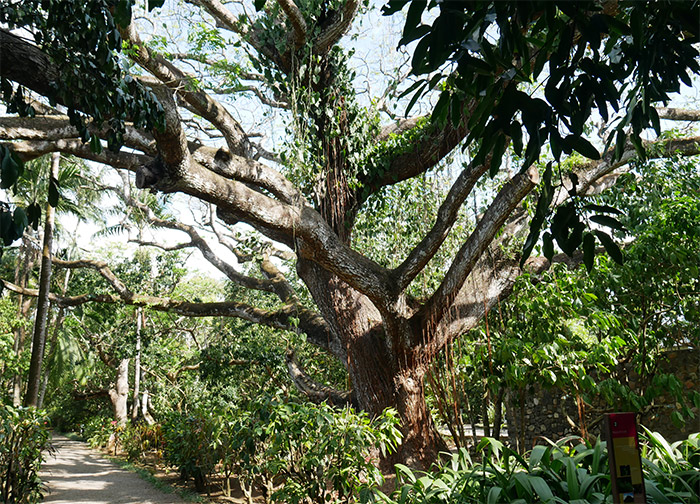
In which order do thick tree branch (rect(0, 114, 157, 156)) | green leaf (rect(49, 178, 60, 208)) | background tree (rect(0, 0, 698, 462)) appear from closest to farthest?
green leaf (rect(49, 178, 60, 208)) → background tree (rect(0, 0, 698, 462)) → thick tree branch (rect(0, 114, 157, 156))

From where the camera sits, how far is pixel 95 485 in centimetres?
870

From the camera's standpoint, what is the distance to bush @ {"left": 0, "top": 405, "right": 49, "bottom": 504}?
5305 millimetres

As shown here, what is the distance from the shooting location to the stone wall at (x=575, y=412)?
6024 mm

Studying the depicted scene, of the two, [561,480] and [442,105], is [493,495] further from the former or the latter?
[442,105]

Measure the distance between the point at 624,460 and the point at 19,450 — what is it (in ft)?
19.8

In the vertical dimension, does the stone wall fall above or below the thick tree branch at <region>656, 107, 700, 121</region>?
below

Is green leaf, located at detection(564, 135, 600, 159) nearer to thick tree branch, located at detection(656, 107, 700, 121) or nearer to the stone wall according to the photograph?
the stone wall

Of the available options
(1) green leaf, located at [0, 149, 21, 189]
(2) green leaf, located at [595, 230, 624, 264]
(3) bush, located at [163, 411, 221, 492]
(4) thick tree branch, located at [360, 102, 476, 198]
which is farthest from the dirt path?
(2) green leaf, located at [595, 230, 624, 264]

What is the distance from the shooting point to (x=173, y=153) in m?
3.53

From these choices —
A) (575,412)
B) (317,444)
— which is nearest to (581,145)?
(317,444)

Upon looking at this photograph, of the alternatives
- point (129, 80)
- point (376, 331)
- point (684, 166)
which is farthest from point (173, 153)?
point (684, 166)

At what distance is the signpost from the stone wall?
3.37 metres

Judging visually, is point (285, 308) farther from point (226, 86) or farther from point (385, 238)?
point (226, 86)

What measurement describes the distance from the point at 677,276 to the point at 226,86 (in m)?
5.96
